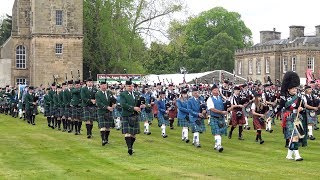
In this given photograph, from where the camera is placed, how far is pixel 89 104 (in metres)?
21.8

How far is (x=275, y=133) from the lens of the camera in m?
24.5

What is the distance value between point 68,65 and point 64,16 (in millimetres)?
4668

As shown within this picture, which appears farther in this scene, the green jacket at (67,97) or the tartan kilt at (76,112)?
the green jacket at (67,97)

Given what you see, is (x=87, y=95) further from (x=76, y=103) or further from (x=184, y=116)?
(x=184, y=116)

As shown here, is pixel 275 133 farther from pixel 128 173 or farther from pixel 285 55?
pixel 285 55

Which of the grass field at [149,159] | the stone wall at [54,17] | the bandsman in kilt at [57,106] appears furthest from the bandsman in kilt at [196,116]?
the stone wall at [54,17]

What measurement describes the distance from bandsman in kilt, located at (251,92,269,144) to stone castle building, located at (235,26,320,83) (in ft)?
159

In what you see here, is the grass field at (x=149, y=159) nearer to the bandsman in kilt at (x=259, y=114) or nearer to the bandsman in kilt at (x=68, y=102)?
the bandsman in kilt at (x=259, y=114)

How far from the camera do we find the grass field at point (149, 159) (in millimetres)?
13211

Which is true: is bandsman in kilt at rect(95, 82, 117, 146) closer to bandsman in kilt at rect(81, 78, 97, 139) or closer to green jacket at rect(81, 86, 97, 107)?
bandsman in kilt at rect(81, 78, 97, 139)

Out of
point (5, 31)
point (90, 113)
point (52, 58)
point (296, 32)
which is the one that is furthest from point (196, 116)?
point (5, 31)

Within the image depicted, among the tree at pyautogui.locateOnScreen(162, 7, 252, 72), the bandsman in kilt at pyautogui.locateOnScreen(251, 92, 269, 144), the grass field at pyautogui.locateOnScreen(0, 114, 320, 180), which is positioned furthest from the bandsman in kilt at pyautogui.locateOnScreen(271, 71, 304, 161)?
the tree at pyautogui.locateOnScreen(162, 7, 252, 72)

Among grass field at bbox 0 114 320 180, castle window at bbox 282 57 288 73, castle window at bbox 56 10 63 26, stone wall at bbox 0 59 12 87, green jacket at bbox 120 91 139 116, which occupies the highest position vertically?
castle window at bbox 56 10 63 26

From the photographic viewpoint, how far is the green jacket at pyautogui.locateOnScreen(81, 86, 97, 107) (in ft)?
71.4
